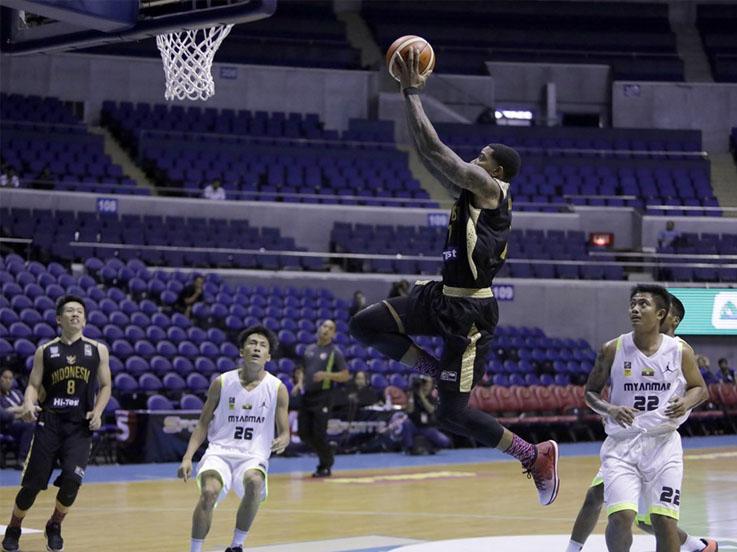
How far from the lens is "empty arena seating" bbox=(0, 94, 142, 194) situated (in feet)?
81.6

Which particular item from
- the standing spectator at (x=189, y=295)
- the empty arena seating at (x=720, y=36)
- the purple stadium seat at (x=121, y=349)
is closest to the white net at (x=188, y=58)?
the purple stadium seat at (x=121, y=349)

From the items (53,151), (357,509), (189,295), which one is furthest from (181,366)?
(53,151)

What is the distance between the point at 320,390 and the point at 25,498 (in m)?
5.88

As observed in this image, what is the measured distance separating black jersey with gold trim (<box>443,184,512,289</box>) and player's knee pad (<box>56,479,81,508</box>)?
11.9 ft

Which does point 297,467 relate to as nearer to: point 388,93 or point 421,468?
point 421,468

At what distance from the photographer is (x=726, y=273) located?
86.0 feet

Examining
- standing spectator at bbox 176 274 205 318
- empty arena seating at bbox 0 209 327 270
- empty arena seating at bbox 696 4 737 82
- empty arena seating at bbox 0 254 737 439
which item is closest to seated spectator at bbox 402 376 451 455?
empty arena seating at bbox 0 254 737 439

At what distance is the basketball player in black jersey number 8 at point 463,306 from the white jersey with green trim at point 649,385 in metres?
0.70

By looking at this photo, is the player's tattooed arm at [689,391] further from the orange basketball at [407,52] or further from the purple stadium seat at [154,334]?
the purple stadium seat at [154,334]

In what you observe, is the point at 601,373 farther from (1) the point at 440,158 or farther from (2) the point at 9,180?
(2) the point at 9,180

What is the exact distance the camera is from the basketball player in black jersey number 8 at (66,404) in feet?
27.8

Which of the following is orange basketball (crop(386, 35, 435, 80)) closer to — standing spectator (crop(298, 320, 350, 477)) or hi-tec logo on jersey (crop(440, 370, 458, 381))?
hi-tec logo on jersey (crop(440, 370, 458, 381))

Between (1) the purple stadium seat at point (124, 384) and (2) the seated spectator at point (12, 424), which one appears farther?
(1) the purple stadium seat at point (124, 384)

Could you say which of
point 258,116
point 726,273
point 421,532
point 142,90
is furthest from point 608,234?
point 421,532
